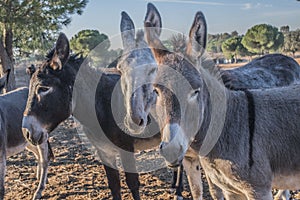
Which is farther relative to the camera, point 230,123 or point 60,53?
point 60,53

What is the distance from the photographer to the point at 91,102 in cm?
293

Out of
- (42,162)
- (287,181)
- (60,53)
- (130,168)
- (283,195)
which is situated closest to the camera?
(287,181)

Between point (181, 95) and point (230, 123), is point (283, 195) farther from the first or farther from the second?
point (181, 95)

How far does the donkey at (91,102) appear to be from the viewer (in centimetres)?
264

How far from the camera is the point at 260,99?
2.15 meters

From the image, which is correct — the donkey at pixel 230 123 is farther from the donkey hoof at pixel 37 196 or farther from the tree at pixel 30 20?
the tree at pixel 30 20

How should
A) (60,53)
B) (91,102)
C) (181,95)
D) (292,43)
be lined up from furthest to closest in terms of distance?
(292,43), (91,102), (60,53), (181,95)

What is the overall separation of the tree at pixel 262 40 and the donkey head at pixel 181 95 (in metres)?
41.5

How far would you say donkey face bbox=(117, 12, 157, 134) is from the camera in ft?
8.21

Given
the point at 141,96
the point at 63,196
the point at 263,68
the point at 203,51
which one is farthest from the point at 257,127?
the point at 63,196

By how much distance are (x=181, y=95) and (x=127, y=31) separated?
4.48 ft

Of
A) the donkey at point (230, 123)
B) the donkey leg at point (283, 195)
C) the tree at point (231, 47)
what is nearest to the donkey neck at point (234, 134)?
the donkey at point (230, 123)

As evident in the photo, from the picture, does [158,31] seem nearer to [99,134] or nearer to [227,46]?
[99,134]

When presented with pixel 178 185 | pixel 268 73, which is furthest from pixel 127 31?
pixel 178 185
